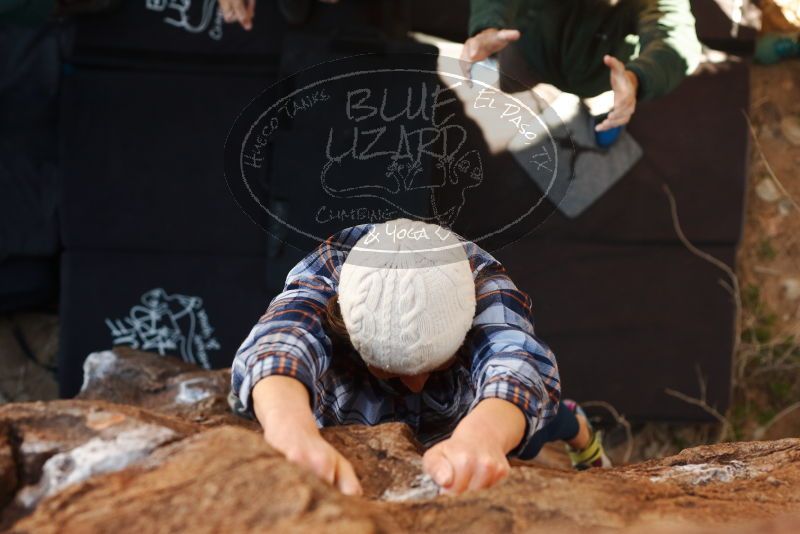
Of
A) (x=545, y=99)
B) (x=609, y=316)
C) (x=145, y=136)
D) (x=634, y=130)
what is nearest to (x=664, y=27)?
(x=545, y=99)

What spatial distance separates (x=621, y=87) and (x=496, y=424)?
15.5 inches

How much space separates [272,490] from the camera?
0.45 meters

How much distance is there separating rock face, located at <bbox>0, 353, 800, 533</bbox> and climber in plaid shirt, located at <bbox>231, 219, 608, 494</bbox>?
0.04 m

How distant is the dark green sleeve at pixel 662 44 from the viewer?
0.77 metres

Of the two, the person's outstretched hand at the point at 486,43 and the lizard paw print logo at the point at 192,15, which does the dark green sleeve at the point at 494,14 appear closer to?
the person's outstretched hand at the point at 486,43

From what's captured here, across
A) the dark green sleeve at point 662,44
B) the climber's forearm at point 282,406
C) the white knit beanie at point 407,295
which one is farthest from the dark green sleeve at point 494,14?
the climber's forearm at point 282,406

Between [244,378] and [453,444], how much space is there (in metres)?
0.17

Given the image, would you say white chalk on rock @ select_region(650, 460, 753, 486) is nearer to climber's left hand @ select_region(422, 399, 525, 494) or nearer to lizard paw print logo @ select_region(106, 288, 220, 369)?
climber's left hand @ select_region(422, 399, 525, 494)

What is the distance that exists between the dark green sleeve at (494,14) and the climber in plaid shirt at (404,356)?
0.72 ft

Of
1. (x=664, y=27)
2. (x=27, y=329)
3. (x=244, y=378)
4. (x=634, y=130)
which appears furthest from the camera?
(x=27, y=329)

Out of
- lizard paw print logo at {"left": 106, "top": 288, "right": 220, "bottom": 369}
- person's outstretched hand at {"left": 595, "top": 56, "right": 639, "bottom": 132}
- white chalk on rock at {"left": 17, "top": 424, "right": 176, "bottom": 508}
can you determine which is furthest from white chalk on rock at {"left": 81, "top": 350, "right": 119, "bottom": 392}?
person's outstretched hand at {"left": 595, "top": 56, "right": 639, "bottom": 132}

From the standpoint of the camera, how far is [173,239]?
132 cm

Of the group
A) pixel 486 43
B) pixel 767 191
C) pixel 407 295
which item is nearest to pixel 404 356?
pixel 407 295

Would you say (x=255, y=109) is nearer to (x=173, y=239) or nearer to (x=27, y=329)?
(x=173, y=239)
